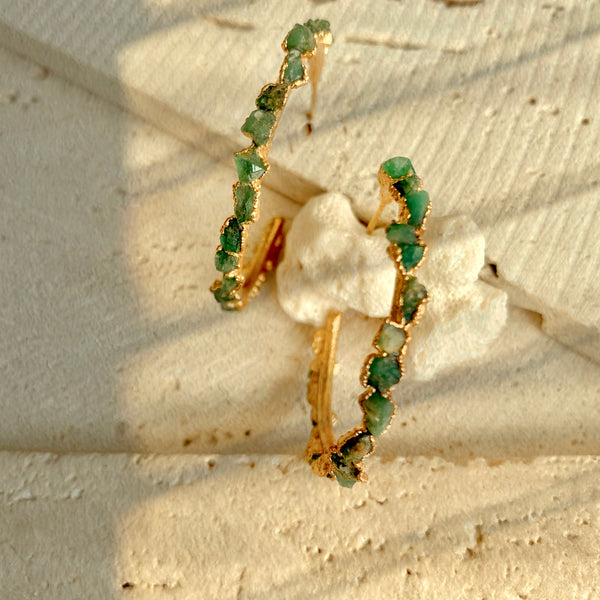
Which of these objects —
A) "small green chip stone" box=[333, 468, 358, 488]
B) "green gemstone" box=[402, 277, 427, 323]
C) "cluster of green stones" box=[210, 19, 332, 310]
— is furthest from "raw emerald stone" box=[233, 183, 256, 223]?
"small green chip stone" box=[333, 468, 358, 488]

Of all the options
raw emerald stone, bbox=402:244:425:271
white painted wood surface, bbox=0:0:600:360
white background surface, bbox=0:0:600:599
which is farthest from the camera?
white painted wood surface, bbox=0:0:600:360

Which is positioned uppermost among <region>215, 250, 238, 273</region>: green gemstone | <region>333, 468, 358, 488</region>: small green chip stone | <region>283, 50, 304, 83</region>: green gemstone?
<region>283, 50, 304, 83</region>: green gemstone

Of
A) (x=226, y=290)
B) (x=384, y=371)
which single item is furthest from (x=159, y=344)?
(x=384, y=371)

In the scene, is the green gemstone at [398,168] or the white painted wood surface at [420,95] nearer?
the green gemstone at [398,168]

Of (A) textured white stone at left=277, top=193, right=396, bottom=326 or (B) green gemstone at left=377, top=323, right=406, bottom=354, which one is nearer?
(B) green gemstone at left=377, top=323, right=406, bottom=354

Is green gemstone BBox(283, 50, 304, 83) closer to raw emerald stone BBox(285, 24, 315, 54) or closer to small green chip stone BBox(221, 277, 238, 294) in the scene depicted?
raw emerald stone BBox(285, 24, 315, 54)

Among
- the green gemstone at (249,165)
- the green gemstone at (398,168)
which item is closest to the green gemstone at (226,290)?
the green gemstone at (249,165)

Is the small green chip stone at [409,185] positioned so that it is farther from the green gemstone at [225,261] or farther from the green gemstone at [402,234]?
the green gemstone at [225,261]
